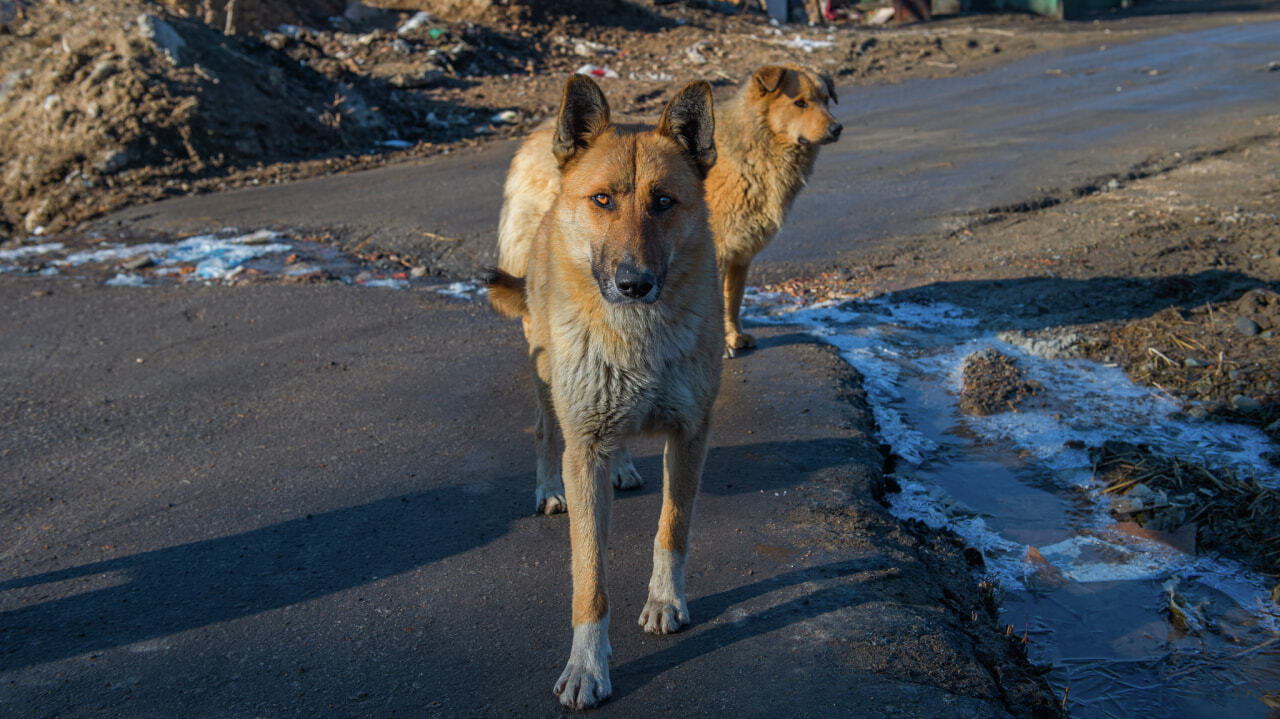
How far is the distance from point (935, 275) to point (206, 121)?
900 centimetres

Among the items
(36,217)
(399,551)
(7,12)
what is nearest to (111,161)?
(36,217)

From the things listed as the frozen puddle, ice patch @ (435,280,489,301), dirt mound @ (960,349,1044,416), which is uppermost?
ice patch @ (435,280,489,301)

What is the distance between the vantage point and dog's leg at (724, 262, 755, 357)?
6230 mm

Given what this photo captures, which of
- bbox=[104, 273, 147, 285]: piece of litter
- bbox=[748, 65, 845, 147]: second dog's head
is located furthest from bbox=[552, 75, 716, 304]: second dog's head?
bbox=[104, 273, 147, 285]: piece of litter

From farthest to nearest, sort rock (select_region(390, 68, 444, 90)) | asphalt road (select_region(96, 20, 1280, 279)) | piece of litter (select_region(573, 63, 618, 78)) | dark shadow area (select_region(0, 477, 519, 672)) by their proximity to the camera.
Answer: piece of litter (select_region(573, 63, 618, 78))
rock (select_region(390, 68, 444, 90))
asphalt road (select_region(96, 20, 1280, 279))
dark shadow area (select_region(0, 477, 519, 672))

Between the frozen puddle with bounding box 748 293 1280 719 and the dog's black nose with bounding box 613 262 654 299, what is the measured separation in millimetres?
2073

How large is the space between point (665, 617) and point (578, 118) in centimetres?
200

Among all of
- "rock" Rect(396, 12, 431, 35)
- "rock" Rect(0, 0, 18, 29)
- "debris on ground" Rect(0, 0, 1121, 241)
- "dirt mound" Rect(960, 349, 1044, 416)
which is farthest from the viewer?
"rock" Rect(396, 12, 431, 35)

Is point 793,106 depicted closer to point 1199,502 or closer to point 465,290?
point 465,290

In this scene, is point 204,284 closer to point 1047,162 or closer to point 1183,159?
point 1047,162

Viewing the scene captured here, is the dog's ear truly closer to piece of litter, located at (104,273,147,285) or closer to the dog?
the dog

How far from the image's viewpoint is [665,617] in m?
3.42

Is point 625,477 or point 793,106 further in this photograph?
point 793,106

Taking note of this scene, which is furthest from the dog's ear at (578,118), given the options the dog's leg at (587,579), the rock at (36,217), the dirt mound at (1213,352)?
the rock at (36,217)
